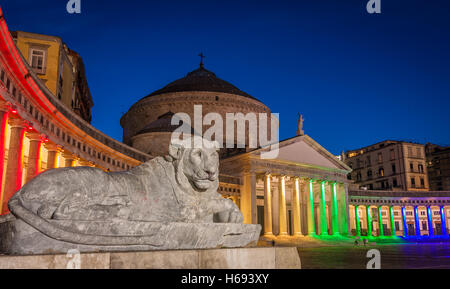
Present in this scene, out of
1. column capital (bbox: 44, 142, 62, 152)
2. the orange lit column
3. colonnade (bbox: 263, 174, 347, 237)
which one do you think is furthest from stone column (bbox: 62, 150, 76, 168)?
colonnade (bbox: 263, 174, 347, 237)

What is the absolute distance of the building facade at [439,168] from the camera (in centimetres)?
6644

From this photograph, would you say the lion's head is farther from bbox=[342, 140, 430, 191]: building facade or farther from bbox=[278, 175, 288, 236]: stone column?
bbox=[342, 140, 430, 191]: building facade

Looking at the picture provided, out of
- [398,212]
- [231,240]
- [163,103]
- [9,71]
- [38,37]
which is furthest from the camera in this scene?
[398,212]

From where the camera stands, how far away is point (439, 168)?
67.7 meters

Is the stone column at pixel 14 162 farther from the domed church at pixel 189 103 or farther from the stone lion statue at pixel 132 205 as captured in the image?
the domed church at pixel 189 103

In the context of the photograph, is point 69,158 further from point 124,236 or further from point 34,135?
point 124,236

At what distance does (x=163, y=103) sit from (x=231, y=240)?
45.7 m

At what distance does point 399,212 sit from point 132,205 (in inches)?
2407

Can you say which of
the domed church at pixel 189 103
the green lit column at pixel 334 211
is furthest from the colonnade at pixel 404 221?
the domed church at pixel 189 103

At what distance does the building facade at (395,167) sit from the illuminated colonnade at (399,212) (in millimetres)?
5608

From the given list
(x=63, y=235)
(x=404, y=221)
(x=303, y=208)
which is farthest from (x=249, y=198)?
(x=63, y=235)
